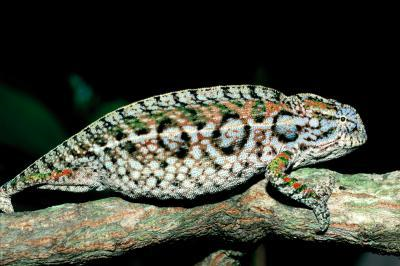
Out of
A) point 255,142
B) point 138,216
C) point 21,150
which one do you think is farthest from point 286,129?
point 21,150

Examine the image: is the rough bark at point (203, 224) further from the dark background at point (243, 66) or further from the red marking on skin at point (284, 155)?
the dark background at point (243, 66)

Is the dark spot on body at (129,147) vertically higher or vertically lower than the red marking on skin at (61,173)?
higher

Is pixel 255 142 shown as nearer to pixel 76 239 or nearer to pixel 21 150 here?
pixel 76 239

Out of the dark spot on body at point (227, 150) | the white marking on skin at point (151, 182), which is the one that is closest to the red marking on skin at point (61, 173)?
the white marking on skin at point (151, 182)

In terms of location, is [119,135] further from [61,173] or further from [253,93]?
[253,93]

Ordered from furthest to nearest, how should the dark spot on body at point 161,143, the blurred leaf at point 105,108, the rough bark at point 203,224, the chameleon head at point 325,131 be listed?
the blurred leaf at point 105,108 → the chameleon head at point 325,131 → the dark spot on body at point 161,143 → the rough bark at point 203,224

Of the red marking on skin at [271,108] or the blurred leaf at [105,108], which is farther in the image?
the blurred leaf at [105,108]

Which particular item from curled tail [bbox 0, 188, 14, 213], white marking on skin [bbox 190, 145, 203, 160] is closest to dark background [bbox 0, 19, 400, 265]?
curled tail [bbox 0, 188, 14, 213]

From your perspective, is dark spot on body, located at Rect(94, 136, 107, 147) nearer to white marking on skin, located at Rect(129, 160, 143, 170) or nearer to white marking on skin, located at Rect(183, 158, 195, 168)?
white marking on skin, located at Rect(129, 160, 143, 170)
